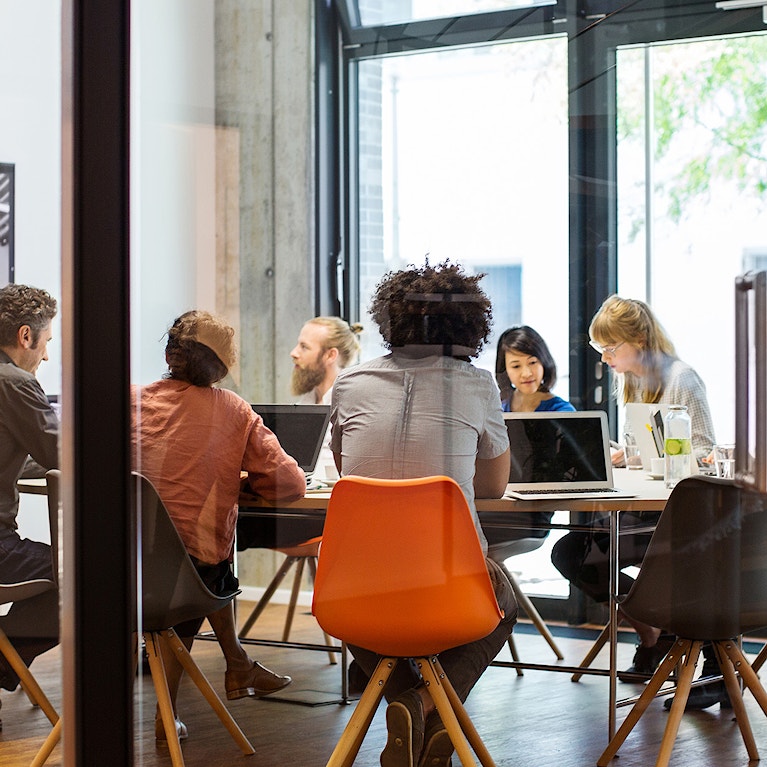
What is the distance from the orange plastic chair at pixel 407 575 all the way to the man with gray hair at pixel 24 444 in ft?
2.33

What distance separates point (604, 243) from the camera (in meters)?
2.78

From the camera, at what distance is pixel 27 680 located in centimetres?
286

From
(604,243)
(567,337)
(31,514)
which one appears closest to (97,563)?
(31,514)

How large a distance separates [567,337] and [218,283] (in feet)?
2.85

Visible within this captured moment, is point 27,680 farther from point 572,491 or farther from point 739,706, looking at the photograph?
point 739,706

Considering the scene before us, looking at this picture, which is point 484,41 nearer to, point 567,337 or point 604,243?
point 604,243

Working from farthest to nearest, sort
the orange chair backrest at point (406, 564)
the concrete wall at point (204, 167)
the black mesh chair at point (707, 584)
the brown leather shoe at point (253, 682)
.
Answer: the brown leather shoe at point (253, 682) < the concrete wall at point (204, 167) < the black mesh chair at point (707, 584) < the orange chair backrest at point (406, 564)

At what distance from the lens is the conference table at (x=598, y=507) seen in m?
2.71

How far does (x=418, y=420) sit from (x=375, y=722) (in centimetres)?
72

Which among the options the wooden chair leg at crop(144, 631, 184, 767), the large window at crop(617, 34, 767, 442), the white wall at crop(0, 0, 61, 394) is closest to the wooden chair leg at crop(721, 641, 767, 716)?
the large window at crop(617, 34, 767, 442)

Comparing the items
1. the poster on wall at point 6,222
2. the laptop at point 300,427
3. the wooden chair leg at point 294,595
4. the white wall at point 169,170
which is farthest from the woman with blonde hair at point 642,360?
the poster on wall at point 6,222

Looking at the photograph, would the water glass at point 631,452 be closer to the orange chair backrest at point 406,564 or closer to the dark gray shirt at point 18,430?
the orange chair backrest at point 406,564

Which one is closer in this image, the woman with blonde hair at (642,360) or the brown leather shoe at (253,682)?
the woman with blonde hair at (642,360)

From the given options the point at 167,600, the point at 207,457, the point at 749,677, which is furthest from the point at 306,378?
the point at 749,677
